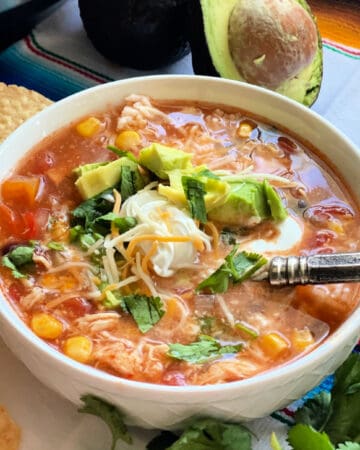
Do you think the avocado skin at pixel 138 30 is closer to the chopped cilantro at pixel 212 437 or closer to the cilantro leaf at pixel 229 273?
the cilantro leaf at pixel 229 273

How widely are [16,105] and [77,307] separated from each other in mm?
938

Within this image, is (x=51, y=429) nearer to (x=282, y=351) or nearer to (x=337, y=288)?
(x=282, y=351)

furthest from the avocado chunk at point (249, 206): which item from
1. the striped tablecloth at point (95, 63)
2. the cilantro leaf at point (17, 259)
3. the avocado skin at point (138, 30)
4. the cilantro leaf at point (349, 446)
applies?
the avocado skin at point (138, 30)

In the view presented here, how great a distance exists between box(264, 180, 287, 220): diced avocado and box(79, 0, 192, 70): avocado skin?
0.96m

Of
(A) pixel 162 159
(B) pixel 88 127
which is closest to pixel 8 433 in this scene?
(A) pixel 162 159

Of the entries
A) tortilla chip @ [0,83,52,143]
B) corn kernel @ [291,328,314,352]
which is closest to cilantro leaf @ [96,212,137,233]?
corn kernel @ [291,328,314,352]

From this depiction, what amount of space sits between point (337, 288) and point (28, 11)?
1.65 metres

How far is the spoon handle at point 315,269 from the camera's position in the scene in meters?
1.62

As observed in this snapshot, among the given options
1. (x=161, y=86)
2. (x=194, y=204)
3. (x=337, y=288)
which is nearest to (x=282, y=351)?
(x=337, y=288)

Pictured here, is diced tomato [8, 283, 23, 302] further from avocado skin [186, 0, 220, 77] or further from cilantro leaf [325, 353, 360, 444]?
avocado skin [186, 0, 220, 77]

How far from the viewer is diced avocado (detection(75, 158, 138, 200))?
1.83 meters

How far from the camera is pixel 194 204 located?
174cm

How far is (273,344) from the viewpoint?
158cm

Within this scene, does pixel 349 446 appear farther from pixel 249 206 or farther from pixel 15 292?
pixel 15 292
